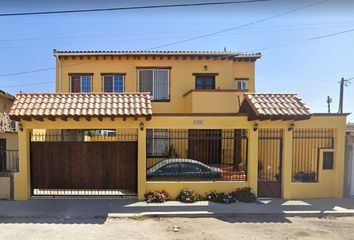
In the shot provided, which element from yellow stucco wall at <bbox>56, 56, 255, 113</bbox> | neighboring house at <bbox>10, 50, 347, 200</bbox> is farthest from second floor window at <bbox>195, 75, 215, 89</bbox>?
neighboring house at <bbox>10, 50, 347, 200</bbox>

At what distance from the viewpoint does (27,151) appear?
11109 millimetres

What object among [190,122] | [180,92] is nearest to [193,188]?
[190,122]

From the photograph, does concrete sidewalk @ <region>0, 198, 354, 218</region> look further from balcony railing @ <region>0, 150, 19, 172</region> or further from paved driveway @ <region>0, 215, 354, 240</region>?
balcony railing @ <region>0, 150, 19, 172</region>

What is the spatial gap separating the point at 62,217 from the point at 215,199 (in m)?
4.91

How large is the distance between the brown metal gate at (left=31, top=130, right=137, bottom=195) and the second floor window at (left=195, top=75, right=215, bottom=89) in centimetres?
909

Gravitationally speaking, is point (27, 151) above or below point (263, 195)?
above

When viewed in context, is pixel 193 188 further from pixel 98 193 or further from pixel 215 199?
pixel 98 193

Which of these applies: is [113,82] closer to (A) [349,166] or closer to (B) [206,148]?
(B) [206,148]

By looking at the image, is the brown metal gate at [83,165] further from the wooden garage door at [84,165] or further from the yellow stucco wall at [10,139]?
the yellow stucco wall at [10,139]

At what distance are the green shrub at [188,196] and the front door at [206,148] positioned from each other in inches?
86.3

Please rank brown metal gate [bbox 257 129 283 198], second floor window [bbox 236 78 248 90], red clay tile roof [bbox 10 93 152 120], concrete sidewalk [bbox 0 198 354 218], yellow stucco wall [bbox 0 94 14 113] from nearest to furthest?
concrete sidewalk [bbox 0 198 354 218]
red clay tile roof [bbox 10 93 152 120]
brown metal gate [bbox 257 129 283 198]
yellow stucco wall [bbox 0 94 14 113]
second floor window [bbox 236 78 248 90]

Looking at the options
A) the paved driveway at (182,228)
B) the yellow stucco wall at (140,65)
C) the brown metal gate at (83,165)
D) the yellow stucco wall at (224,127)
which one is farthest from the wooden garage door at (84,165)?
the yellow stucco wall at (140,65)

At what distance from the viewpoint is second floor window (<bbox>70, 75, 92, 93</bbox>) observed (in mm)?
19234

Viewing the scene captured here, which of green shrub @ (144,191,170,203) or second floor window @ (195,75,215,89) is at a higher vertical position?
second floor window @ (195,75,215,89)
